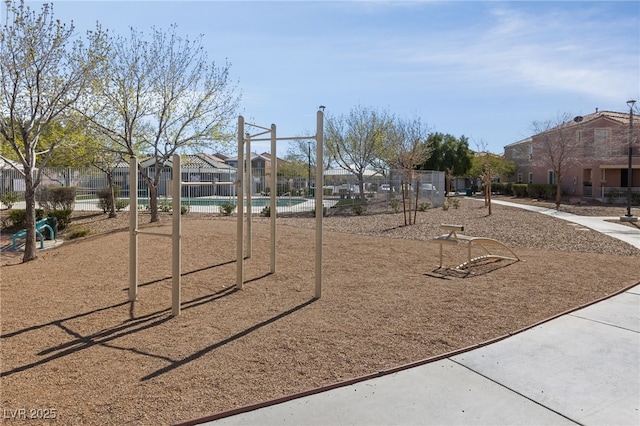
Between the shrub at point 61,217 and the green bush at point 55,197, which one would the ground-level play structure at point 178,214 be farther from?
the green bush at point 55,197

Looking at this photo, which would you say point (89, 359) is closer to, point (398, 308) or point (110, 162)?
point (398, 308)

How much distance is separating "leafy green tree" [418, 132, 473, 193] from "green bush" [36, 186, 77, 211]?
33111 mm

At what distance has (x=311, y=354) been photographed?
4371mm

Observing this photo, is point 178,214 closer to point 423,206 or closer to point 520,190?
point 423,206

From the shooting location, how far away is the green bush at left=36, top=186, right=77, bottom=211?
18.7 m

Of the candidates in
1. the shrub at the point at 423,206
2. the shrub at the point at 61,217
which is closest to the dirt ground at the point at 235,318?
the shrub at the point at 61,217

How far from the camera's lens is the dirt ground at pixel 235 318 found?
3.66m

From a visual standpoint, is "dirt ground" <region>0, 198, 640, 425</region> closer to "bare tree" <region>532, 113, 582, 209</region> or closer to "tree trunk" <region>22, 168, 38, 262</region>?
"tree trunk" <region>22, 168, 38, 262</region>

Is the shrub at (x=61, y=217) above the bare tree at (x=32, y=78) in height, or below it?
below

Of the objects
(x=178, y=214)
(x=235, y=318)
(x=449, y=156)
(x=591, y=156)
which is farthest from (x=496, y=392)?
(x=449, y=156)

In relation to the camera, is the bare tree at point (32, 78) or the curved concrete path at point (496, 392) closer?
the curved concrete path at point (496, 392)

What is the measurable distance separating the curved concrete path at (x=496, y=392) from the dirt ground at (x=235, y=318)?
0.22 m

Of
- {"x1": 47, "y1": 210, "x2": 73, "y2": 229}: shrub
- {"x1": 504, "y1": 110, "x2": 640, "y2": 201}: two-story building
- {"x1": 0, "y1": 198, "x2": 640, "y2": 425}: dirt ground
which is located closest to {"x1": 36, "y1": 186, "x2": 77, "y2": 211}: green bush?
{"x1": 47, "y1": 210, "x2": 73, "y2": 229}: shrub

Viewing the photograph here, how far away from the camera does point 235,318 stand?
5.47 metres
